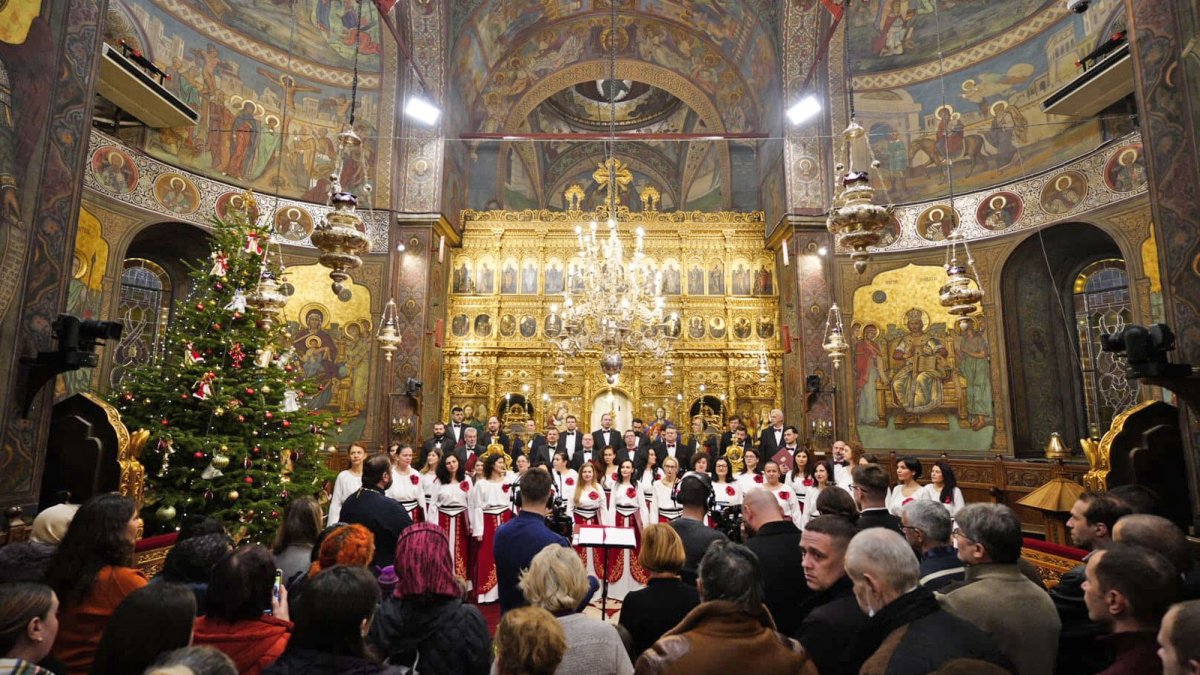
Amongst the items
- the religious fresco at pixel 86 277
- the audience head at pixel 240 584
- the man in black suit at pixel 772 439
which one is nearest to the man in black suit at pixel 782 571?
the audience head at pixel 240 584

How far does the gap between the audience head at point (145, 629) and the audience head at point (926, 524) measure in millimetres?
3411

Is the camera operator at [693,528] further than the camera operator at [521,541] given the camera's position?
Yes

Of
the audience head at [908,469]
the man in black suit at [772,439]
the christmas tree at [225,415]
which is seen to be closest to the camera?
the audience head at [908,469]

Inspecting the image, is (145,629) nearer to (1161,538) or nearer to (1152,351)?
(1161,538)

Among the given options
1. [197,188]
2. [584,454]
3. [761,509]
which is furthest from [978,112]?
[197,188]

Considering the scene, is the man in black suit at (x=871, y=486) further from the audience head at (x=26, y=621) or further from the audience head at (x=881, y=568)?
the audience head at (x=26, y=621)

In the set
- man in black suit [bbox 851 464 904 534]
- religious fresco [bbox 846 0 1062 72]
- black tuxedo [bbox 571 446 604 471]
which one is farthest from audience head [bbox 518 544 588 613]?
religious fresco [bbox 846 0 1062 72]

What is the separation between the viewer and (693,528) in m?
3.92

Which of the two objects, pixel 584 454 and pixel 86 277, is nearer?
pixel 86 277

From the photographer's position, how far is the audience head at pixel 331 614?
206cm

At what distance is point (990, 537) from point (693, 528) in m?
1.67

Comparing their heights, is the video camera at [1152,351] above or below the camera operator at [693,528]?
above

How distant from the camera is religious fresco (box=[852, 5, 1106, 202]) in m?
12.2

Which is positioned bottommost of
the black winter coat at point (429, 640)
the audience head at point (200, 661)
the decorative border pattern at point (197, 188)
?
the black winter coat at point (429, 640)
